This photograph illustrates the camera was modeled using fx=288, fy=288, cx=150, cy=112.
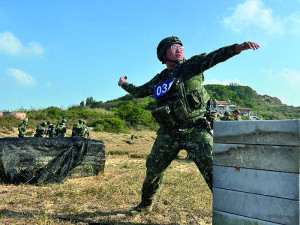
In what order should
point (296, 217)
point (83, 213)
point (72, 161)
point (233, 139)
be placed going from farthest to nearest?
1. point (72, 161)
2. point (83, 213)
3. point (233, 139)
4. point (296, 217)

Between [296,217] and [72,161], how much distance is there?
207 inches

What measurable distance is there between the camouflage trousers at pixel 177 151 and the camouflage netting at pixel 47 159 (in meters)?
3.00

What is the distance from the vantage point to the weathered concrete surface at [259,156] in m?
1.82

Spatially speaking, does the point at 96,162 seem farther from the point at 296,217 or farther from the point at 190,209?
the point at 296,217

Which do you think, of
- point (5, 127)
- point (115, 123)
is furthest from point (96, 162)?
point (115, 123)

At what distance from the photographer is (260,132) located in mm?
1958

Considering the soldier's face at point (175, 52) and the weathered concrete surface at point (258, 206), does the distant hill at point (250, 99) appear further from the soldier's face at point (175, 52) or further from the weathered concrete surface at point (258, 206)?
the weathered concrete surface at point (258, 206)

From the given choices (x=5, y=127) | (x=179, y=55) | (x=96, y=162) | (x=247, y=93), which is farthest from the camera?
(x=247, y=93)

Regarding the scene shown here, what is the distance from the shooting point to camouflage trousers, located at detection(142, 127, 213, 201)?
9.84 ft

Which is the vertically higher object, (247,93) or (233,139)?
(247,93)

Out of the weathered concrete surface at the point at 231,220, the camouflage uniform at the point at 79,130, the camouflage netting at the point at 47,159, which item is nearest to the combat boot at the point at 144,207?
the weathered concrete surface at the point at 231,220

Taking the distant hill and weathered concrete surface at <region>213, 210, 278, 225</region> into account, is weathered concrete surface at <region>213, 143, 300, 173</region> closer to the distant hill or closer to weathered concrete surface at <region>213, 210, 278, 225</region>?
weathered concrete surface at <region>213, 210, 278, 225</region>

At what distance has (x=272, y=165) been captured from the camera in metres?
1.91

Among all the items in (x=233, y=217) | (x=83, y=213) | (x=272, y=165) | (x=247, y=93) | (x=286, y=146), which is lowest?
(x=83, y=213)
